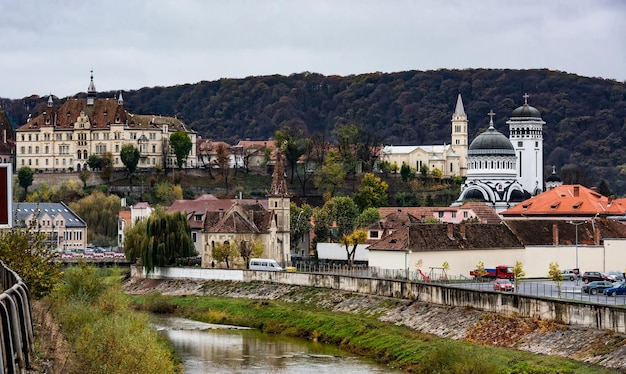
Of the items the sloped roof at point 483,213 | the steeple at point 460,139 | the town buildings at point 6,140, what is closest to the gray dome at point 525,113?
the steeple at point 460,139

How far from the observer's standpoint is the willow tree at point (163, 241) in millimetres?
86000

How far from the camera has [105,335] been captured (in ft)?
126

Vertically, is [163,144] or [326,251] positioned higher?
[163,144]

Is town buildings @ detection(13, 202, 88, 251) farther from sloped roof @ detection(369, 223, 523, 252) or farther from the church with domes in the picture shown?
sloped roof @ detection(369, 223, 523, 252)

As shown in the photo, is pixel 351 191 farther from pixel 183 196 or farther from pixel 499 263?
pixel 499 263

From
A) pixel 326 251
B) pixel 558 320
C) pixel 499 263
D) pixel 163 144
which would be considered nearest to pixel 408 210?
pixel 326 251

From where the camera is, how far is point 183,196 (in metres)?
140

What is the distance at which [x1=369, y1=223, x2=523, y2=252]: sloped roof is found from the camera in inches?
2798

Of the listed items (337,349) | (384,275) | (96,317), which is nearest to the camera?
(96,317)

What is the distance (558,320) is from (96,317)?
15843 mm

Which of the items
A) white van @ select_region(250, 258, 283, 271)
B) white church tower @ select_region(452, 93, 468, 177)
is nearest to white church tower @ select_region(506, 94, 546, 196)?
white church tower @ select_region(452, 93, 468, 177)

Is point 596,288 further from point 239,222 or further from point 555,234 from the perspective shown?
point 239,222

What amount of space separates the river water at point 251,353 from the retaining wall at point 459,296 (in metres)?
4.90

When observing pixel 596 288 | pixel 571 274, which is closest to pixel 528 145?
pixel 571 274
